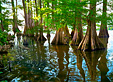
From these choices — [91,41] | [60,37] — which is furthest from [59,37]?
[91,41]

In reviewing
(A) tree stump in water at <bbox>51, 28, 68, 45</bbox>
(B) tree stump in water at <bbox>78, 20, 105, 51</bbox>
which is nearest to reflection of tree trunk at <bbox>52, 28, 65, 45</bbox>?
(A) tree stump in water at <bbox>51, 28, 68, 45</bbox>

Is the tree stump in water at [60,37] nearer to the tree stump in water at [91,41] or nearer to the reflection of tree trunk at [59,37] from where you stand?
the reflection of tree trunk at [59,37]

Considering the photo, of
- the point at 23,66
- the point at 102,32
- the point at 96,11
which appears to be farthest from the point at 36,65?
the point at 102,32

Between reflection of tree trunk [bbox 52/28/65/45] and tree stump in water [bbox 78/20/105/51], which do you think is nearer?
tree stump in water [bbox 78/20/105/51]

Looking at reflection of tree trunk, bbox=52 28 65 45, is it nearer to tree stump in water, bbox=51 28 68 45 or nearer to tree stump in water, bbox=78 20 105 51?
tree stump in water, bbox=51 28 68 45

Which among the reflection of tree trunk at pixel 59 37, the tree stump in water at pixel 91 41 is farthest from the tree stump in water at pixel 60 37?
the tree stump in water at pixel 91 41

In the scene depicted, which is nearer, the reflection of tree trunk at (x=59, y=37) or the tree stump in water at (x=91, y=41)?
the tree stump in water at (x=91, y=41)

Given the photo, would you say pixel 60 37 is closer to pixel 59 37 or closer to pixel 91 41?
pixel 59 37

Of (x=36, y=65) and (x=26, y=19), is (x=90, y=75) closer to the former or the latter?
(x=36, y=65)

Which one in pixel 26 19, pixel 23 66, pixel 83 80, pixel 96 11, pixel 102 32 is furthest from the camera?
pixel 26 19

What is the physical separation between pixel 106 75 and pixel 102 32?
17189 mm

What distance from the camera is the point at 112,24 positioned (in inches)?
436

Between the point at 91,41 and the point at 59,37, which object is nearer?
the point at 91,41

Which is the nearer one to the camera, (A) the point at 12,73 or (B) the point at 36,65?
(A) the point at 12,73
